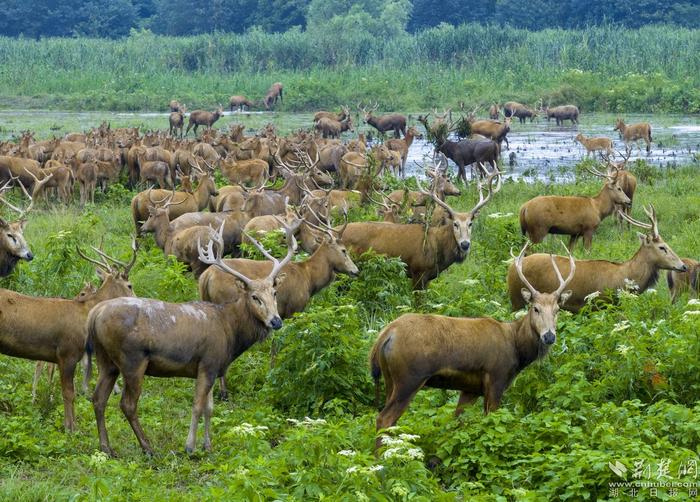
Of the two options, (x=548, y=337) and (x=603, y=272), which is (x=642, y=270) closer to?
(x=603, y=272)

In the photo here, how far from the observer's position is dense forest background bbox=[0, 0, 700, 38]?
225ft

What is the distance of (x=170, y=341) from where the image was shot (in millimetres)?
9016

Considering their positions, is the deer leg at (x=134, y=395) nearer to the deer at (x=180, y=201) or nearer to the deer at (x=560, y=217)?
the deer at (x=560, y=217)

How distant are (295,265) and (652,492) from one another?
5.44 metres

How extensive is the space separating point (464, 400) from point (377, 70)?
135ft

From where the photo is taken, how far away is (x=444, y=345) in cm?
874

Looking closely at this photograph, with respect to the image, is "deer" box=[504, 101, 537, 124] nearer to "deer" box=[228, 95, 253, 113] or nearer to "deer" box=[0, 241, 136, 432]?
"deer" box=[228, 95, 253, 113]

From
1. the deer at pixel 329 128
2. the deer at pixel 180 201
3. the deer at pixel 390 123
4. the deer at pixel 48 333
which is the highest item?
the deer at pixel 48 333

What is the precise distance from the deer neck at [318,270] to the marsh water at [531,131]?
12.2 meters

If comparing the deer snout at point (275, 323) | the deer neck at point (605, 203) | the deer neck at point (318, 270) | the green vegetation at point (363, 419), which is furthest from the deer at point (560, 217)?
the deer snout at point (275, 323)

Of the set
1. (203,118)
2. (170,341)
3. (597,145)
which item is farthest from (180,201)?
(203,118)

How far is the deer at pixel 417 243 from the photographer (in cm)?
1350

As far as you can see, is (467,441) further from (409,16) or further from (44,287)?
(409,16)

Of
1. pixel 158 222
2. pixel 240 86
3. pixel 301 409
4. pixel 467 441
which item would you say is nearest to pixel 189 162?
pixel 158 222
